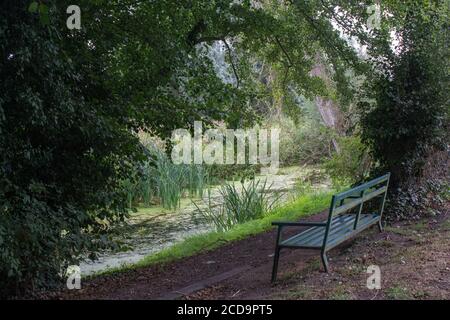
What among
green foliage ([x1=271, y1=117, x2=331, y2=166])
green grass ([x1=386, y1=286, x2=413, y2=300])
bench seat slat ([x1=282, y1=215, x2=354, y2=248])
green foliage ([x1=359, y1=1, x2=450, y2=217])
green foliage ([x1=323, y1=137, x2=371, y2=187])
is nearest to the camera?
green grass ([x1=386, y1=286, x2=413, y2=300])

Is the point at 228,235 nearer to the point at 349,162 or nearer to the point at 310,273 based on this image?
the point at 349,162

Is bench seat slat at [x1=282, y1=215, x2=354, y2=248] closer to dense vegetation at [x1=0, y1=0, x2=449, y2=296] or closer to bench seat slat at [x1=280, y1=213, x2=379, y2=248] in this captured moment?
bench seat slat at [x1=280, y1=213, x2=379, y2=248]

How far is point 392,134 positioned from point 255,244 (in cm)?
240

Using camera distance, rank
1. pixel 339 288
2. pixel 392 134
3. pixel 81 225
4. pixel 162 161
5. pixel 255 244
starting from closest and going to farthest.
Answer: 1. pixel 339 288
2. pixel 81 225
3. pixel 392 134
4. pixel 255 244
5. pixel 162 161

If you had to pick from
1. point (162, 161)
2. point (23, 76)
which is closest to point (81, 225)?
point (23, 76)

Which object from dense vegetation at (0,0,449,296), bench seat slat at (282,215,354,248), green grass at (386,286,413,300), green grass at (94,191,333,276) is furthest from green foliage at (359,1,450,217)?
green grass at (386,286,413,300)

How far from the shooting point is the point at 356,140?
10.3m

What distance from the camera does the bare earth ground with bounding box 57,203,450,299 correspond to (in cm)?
446

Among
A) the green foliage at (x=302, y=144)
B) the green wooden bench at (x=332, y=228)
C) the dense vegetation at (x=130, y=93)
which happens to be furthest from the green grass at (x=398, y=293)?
the green foliage at (x=302, y=144)

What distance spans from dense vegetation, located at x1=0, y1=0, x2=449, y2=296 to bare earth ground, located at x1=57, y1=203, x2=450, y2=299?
2.44ft

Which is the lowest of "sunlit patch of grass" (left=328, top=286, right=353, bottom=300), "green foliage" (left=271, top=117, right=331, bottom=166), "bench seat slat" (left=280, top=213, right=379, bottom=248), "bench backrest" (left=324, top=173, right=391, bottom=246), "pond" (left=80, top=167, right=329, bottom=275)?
"pond" (left=80, top=167, right=329, bottom=275)

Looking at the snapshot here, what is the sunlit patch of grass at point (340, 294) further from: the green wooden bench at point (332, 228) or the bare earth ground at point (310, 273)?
the green wooden bench at point (332, 228)

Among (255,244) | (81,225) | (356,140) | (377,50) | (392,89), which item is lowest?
(255,244)
